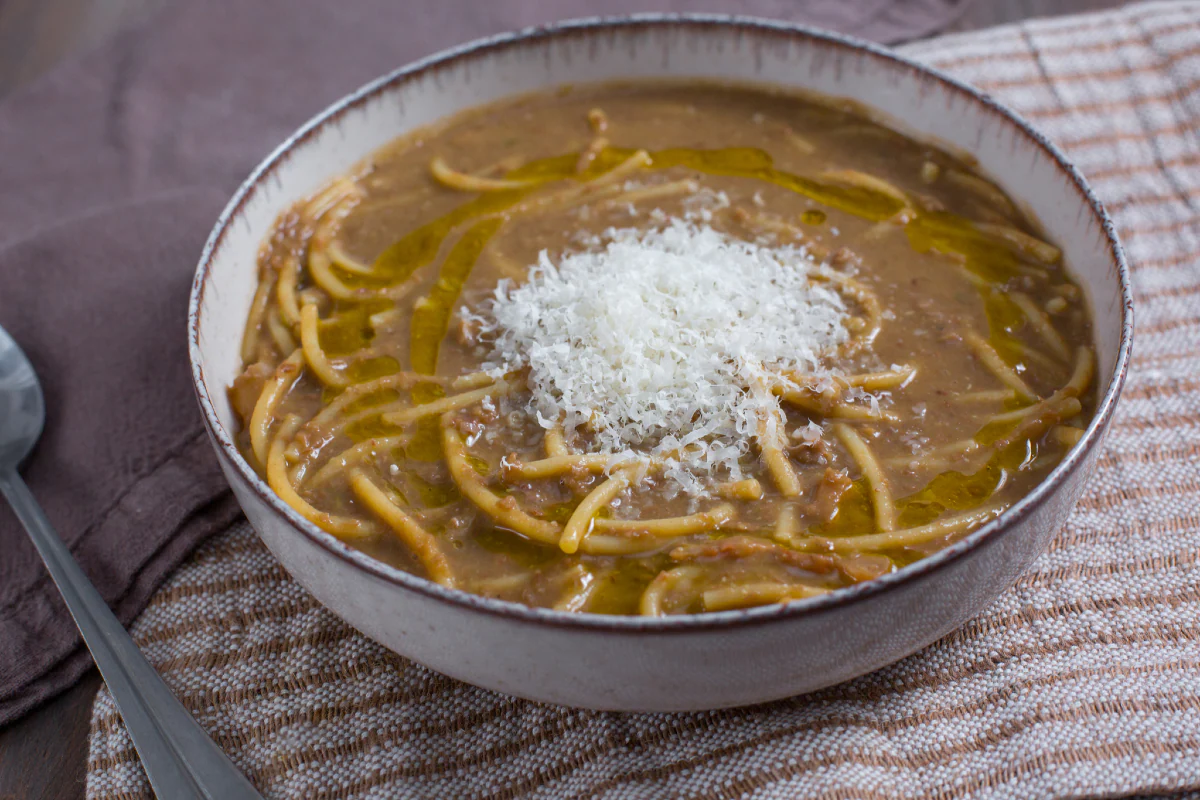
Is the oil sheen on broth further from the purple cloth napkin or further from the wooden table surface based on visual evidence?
the wooden table surface

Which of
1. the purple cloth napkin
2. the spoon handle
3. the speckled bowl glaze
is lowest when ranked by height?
the spoon handle

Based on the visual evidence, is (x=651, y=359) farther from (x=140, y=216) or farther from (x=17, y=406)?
(x=140, y=216)

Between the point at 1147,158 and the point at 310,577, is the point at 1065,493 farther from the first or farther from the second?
the point at 1147,158

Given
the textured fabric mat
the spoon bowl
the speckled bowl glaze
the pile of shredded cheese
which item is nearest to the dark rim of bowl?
the speckled bowl glaze

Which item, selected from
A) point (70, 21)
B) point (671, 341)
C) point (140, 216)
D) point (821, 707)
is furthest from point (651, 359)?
point (70, 21)

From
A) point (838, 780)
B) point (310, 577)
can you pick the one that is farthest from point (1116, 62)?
point (310, 577)

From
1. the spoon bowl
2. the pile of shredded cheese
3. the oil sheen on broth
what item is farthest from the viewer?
the spoon bowl

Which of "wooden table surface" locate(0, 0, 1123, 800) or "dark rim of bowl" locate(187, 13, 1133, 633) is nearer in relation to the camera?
"dark rim of bowl" locate(187, 13, 1133, 633)
